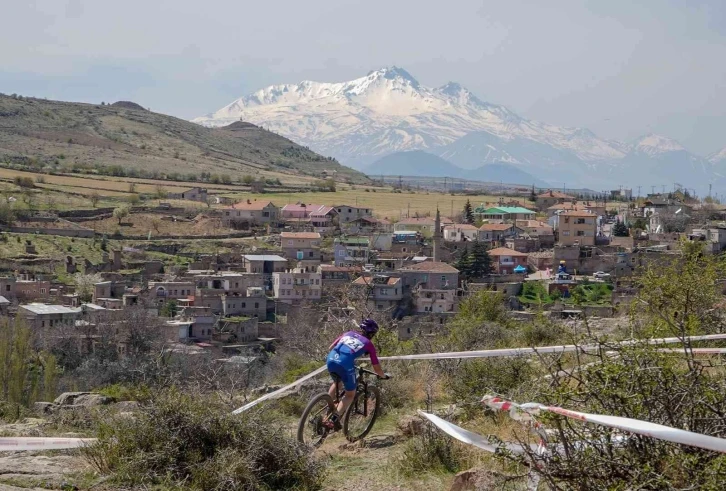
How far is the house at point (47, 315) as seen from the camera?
120 ft

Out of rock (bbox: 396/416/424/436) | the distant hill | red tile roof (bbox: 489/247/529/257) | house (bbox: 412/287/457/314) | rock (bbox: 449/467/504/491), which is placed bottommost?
house (bbox: 412/287/457/314)

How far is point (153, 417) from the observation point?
574cm

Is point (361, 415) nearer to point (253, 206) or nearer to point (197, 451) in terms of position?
point (197, 451)

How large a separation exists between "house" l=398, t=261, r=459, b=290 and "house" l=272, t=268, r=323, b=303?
418 centimetres

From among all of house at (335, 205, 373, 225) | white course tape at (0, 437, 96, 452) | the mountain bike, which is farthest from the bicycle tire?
house at (335, 205, 373, 225)

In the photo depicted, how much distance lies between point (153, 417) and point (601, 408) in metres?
2.69

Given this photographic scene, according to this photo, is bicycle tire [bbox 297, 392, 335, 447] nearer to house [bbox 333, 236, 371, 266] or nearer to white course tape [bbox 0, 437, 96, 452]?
white course tape [bbox 0, 437, 96, 452]

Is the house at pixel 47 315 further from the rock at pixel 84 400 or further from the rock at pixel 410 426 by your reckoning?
the rock at pixel 410 426

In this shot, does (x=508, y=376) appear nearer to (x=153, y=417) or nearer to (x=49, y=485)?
(x=153, y=417)

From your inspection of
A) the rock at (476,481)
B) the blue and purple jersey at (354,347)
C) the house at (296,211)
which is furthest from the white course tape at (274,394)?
the house at (296,211)

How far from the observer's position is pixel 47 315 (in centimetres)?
3766

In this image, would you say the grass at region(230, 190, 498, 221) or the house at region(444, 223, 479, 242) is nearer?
the house at region(444, 223, 479, 242)

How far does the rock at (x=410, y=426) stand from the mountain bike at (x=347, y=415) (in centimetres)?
21

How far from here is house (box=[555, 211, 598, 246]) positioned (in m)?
57.2
